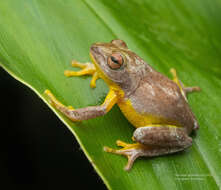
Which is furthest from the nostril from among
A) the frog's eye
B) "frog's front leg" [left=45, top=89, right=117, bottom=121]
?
"frog's front leg" [left=45, top=89, right=117, bottom=121]

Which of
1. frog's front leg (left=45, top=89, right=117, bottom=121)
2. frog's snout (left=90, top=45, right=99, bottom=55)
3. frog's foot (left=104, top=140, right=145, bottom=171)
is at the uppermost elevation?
frog's snout (left=90, top=45, right=99, bottom=55)

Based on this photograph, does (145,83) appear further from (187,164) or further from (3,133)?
(3,133)

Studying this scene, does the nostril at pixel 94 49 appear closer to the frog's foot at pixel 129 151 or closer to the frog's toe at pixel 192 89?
the frog's foot at pixel 129 151

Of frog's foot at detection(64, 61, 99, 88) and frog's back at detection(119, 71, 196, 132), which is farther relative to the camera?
frog's back at detection(119, 71, 196, 132)

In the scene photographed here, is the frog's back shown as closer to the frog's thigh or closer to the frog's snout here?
the frog's thigh

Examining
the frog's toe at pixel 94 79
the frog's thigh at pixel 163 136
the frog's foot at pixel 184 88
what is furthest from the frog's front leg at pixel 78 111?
the frog's foot at pixel 184 88

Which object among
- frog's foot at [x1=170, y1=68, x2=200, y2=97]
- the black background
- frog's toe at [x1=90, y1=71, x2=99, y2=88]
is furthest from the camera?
the black background
